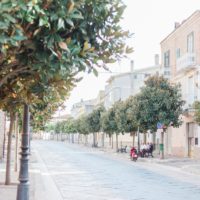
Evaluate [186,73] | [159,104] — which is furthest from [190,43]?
[159,104]

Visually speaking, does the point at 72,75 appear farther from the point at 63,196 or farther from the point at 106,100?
the point at 106,100

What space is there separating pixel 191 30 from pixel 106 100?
62.1 m

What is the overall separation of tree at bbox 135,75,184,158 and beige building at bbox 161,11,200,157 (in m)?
1.52

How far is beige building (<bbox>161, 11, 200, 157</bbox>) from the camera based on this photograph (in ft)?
127

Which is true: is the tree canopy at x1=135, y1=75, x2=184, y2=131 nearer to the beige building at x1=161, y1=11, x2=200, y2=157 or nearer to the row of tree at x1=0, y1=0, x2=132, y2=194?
the beige building at x1=161, y1=11, x2=200, y2=157

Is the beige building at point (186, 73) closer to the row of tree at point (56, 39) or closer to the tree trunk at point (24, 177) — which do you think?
the tree trunk at point (24, 177)

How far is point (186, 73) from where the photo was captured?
4094 centimetres

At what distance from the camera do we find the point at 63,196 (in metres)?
15.0

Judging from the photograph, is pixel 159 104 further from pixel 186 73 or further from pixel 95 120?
pixel 95 120

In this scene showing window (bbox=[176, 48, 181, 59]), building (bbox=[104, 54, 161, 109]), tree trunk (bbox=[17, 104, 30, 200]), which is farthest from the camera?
building (bbox=[104, 54, 161, 109])

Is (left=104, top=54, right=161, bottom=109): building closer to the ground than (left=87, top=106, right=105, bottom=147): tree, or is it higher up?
higher up

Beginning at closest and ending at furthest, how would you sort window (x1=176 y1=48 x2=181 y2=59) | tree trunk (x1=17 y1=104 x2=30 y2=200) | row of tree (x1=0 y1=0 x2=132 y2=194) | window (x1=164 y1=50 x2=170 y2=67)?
row of tree (x1=0 y1=0 x2=132 y2=194) < tree trunk (x1=17 y1=104 x2=30 y2=200) < window (x1=176 y1=48 x2=181 y2=59) < window (x1=164 y1=50 x2=170 y2=67)

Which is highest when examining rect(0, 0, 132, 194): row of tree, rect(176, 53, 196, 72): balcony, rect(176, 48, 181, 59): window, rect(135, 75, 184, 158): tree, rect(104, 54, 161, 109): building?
rect(104, 54, 161, 109): building

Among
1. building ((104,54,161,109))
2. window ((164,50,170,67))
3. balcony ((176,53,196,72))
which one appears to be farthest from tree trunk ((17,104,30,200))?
building ((104,54,161,109))
